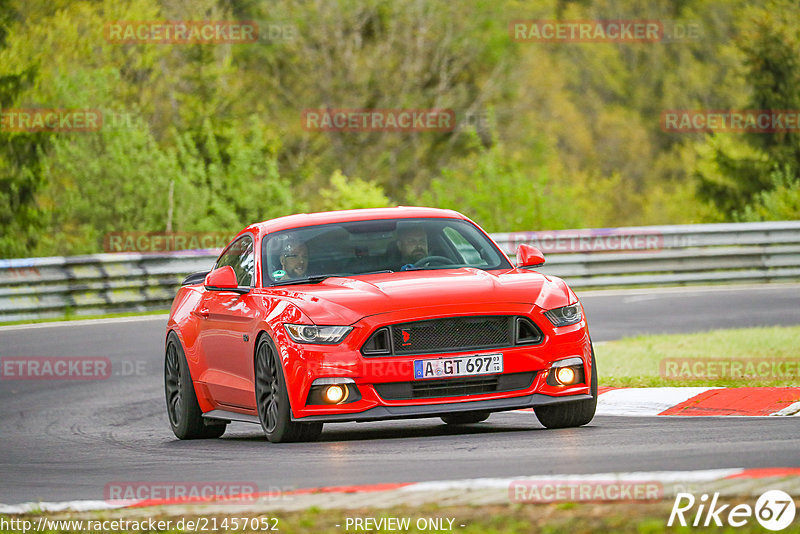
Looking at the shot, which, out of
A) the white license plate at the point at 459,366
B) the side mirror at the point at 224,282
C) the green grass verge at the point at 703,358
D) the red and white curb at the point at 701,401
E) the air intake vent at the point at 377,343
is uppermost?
the side mirror at the point at 224,282

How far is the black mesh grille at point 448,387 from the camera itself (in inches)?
362

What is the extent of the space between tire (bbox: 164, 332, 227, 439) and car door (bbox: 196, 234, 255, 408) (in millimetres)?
340

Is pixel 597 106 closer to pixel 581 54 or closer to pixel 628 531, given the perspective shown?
pixel 581 54

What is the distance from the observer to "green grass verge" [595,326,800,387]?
12672 mm

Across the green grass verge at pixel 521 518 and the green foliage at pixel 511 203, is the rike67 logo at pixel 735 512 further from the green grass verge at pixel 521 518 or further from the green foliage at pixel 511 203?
the green foliage at pixel 511 203

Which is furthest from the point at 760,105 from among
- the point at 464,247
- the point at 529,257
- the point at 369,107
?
the point at 529,257

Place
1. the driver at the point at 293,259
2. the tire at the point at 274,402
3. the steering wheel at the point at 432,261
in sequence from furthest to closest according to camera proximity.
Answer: the steering wheel at the point at 432,261, the driver at the point at 293,259, the tire at the point at 274,402

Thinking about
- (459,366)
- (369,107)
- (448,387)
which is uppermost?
(459,366)

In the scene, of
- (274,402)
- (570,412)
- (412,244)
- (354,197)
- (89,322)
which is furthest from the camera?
(354,197)

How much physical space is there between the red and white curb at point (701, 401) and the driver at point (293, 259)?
8.61 feet

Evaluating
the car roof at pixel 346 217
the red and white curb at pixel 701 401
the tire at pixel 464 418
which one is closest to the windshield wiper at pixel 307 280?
the car roof at pixel 346 217

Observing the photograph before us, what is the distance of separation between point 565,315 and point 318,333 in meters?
1.60

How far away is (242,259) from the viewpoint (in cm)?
1120

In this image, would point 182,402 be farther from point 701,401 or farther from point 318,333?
point 701,401
